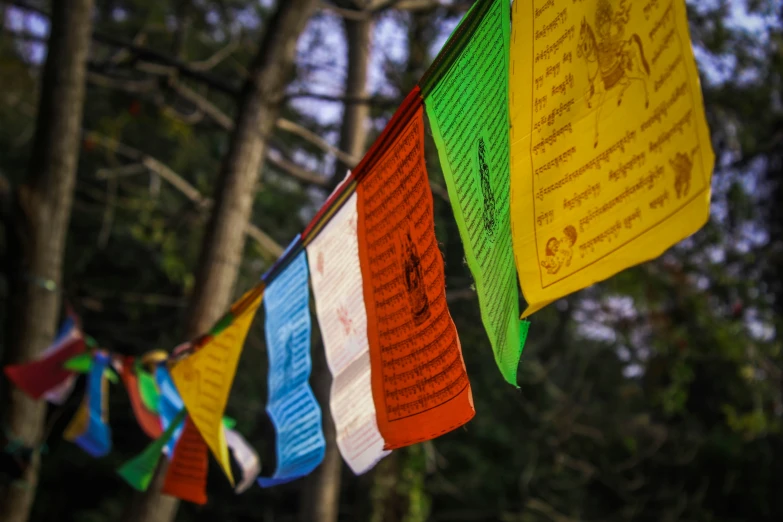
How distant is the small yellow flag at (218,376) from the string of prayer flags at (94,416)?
136cm

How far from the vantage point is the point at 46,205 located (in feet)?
13.7

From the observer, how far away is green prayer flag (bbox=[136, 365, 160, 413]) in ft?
11.8

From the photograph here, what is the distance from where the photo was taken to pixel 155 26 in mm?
5398

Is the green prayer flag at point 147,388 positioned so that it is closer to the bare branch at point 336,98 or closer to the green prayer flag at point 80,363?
the green prayer flag at point 80,363

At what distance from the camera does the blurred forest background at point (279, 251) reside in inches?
160

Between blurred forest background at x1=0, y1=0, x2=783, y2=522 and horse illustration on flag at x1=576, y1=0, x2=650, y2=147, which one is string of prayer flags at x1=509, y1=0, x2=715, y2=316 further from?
blurred forest background at x1=0, y1=0, x2=783, y2=522

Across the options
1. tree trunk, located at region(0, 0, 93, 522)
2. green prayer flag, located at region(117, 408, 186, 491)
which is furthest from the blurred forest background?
green prayer flag, located at region(117, 408, 186, 491)

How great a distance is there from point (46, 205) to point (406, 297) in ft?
10.5

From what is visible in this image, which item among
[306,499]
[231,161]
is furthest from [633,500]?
[231,161]

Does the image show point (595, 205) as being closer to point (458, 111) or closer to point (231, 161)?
point (458, 111)

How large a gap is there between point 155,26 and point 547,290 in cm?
489

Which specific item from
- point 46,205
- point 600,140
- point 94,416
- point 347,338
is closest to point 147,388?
point 94,416

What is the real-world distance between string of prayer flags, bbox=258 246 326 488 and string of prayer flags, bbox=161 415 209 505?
25.1 inches

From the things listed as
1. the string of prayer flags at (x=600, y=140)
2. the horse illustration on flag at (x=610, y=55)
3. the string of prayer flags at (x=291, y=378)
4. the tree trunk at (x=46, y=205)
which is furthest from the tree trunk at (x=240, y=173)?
the horse illustration on flag at (x=610, y=55)
